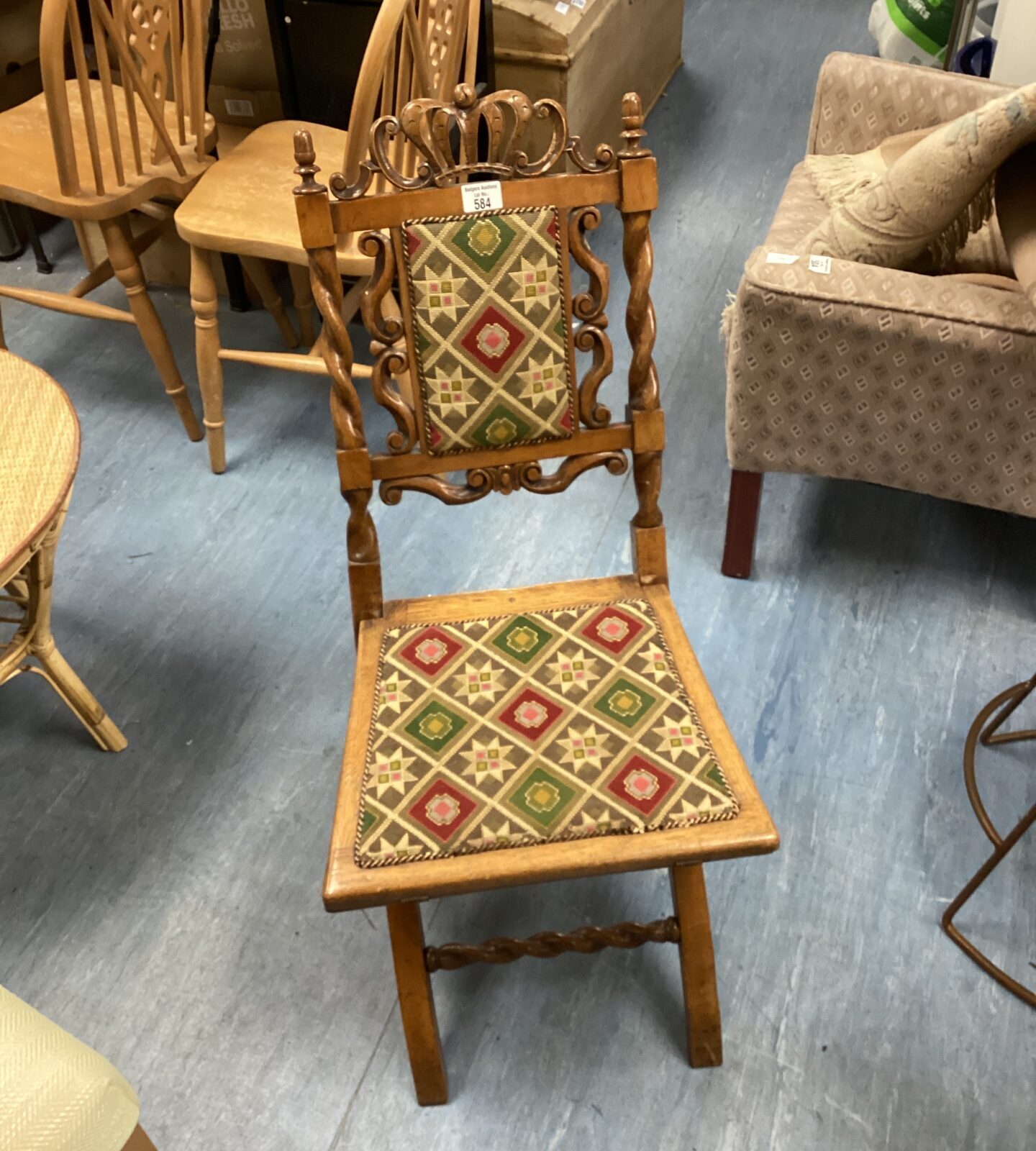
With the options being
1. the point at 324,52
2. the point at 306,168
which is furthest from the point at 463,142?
the point at 324,52

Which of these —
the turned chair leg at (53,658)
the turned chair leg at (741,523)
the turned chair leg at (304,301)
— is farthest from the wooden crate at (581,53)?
the turned chair leg at (53,658)

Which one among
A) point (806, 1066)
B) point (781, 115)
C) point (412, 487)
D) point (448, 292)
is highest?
point (448, 292)

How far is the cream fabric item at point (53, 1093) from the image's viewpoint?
0.89 meters

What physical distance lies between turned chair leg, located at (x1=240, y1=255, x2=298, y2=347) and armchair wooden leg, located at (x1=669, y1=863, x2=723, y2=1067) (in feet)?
5.29

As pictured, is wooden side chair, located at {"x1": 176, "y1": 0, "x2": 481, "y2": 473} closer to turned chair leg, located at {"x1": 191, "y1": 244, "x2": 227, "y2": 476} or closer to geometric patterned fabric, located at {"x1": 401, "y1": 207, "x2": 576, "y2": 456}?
turned chair leg, located at {"x1": 191, "y1": 244, "x2": 227, "y2": 476}

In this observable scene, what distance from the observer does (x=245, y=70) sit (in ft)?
7.66

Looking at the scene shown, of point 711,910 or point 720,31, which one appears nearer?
point 711,910

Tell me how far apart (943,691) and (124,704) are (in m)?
1.34

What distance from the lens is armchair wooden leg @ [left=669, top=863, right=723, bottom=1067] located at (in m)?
1.22

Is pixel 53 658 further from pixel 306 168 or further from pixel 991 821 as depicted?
pixel 991 821

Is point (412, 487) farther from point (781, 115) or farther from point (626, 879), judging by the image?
point (781, 115)

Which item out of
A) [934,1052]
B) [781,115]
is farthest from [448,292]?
[781,115]

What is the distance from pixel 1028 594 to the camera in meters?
1.86

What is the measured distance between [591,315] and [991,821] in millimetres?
938
